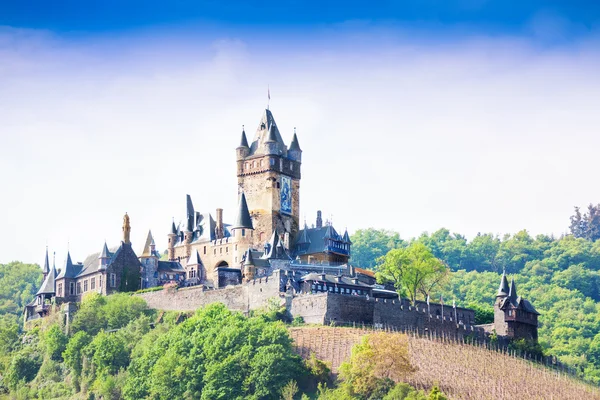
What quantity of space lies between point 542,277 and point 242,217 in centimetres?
6825

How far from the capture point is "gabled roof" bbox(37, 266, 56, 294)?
98.2 meters

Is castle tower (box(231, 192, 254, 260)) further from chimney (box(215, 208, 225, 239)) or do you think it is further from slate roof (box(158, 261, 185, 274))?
slate roof (box(158, 261, 185, 274))

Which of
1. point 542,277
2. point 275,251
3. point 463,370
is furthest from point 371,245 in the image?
point 463,370

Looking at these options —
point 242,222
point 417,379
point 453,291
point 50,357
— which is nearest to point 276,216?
point 242,222

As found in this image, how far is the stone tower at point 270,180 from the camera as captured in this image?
9869 cm

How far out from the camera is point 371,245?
169 metres

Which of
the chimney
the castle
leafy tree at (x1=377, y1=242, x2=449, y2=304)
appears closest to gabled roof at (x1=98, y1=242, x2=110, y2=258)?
the castle

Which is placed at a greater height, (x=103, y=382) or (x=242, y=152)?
(x=242, y=152)

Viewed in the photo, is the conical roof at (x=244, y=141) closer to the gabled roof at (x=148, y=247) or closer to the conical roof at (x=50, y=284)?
the gabled roof at (x=148, y=247)

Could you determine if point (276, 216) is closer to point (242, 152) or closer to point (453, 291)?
point (242, 152)

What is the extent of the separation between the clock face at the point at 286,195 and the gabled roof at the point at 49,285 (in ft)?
62.9

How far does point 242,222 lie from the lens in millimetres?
96438

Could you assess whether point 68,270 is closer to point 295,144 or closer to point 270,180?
point 270,180

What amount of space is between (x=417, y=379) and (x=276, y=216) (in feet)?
96.4
